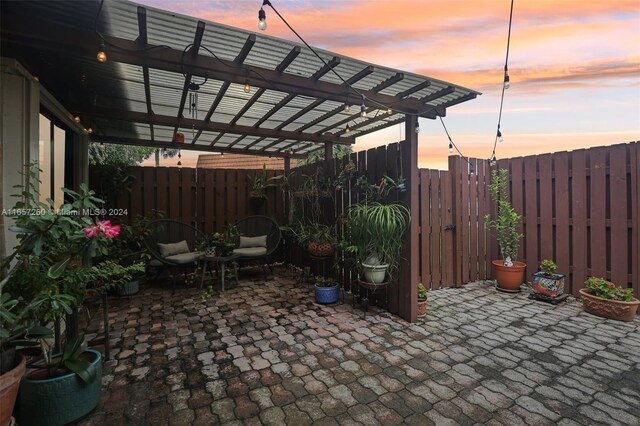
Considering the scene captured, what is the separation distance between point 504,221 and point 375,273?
2.54 metres

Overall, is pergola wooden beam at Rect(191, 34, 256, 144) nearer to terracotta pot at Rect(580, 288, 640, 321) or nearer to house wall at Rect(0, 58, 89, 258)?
house wall at Rect(0, 58, 89, 258)

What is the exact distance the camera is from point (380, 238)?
327 centimetres

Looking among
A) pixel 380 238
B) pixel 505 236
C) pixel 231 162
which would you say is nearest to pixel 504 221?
pixel 505 236

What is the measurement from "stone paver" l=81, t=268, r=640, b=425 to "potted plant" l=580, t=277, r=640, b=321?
0.13 meters

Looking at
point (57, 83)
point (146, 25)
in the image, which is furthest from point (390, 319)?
point (57, 83)

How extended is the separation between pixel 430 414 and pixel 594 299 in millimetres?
2964

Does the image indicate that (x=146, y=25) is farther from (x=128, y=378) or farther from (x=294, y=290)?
(x=294, y=290)

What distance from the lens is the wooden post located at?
3.25 m

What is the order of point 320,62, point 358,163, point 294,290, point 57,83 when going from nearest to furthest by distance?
point 320,62 → point 57,83 → point 358,163 → point 294,290

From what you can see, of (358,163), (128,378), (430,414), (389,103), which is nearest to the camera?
(430,414)

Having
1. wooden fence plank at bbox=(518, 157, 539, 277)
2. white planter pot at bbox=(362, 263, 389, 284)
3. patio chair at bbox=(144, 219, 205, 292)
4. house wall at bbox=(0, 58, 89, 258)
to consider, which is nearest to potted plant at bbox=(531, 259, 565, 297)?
wooden fence plank at bbox=(518, 157, 539, 277)

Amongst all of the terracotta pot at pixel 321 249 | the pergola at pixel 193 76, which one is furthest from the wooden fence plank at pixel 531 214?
the terracotta pot at pixel 321 249

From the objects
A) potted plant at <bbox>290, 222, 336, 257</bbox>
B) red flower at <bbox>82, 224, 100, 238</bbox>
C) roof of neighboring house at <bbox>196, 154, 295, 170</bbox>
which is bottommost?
potted plant at <bbox>290, 222, 336, 257</bbox>

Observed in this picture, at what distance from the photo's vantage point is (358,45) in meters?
3.28
